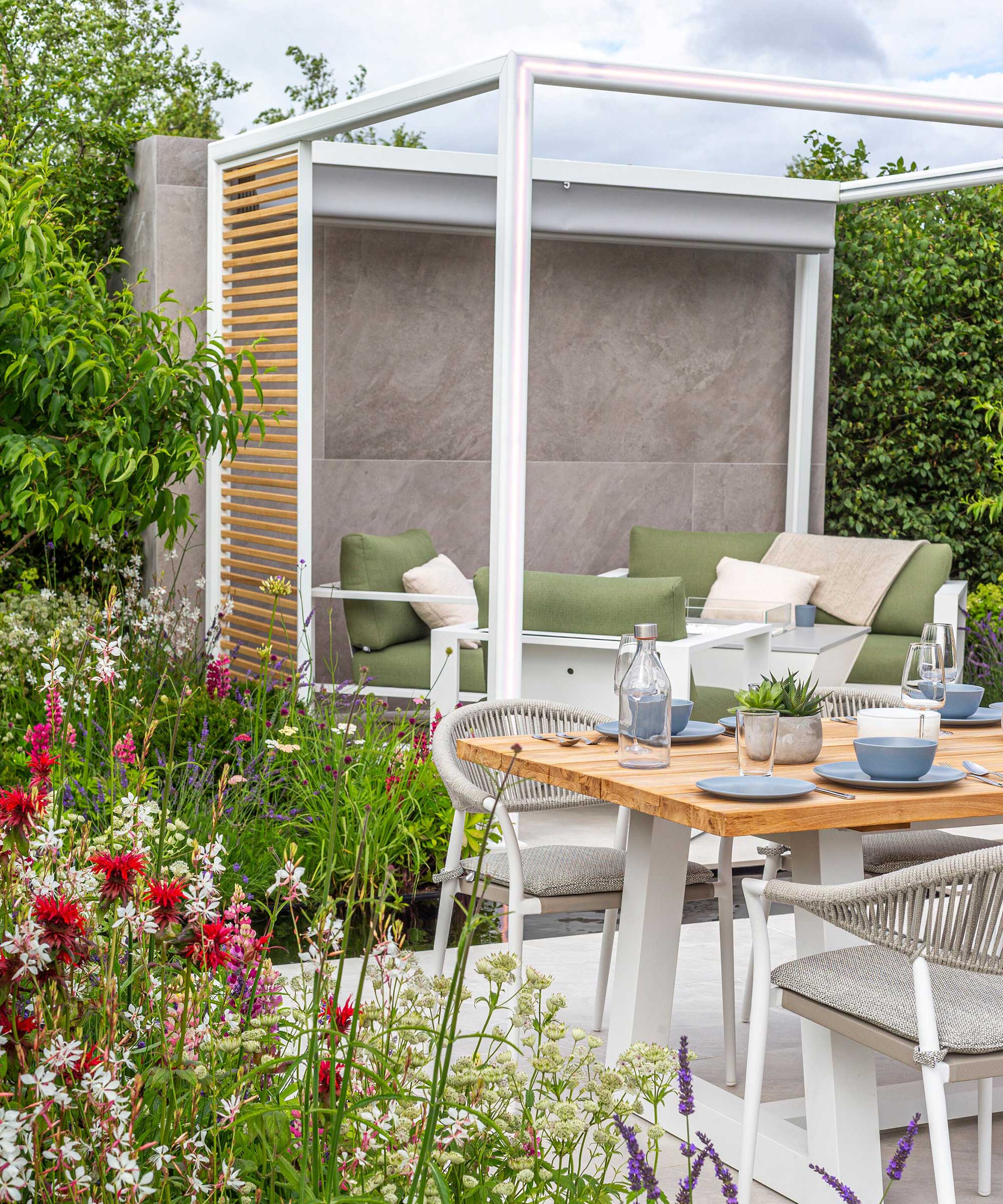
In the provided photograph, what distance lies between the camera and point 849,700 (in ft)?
14.7

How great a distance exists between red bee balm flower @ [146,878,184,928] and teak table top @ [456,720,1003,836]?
141 centimetres

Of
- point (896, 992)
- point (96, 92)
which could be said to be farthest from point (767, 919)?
point (96, 92)

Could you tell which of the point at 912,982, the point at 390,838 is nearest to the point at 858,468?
the point at 390,838

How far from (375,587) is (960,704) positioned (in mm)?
4036

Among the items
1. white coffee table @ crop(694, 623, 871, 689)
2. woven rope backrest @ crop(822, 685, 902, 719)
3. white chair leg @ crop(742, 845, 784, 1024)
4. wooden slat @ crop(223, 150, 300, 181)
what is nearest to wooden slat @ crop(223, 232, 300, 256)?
wooden slat @ crop(223, 150, 300, 181)

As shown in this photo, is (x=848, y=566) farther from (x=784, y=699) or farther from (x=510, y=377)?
(x=784, y=699)

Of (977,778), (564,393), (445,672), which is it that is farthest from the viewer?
(564,393)

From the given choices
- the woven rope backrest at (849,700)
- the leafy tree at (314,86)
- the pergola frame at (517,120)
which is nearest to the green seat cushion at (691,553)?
the pergola frame at (517,120)

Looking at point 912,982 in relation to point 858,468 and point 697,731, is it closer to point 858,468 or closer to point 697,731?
point 697,731

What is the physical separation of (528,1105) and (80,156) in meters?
7.55

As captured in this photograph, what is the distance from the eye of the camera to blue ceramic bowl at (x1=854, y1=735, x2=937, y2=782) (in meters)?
3.12

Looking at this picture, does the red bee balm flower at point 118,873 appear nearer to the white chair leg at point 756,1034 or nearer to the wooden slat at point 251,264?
the white chair leg at point 756,1034

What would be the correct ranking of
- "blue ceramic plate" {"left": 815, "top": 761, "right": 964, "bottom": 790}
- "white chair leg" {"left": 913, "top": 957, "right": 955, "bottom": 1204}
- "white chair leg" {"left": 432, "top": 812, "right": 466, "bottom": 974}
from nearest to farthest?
"white chair leg" {"left": 913, "top": 957, "right": 955, "bottom": 1204} → "blue ceramic plate" {"left": 815, "top": 761, "right": 964, "bottom": 790} → "white chair leg" {"left": 432, "top": 812, "right": 466, "bottom": 974}

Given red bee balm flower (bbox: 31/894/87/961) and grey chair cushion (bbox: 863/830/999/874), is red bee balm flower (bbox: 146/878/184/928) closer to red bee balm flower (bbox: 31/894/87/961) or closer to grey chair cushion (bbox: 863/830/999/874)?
red bee balm flower (bbox: 31/894/87/961)
